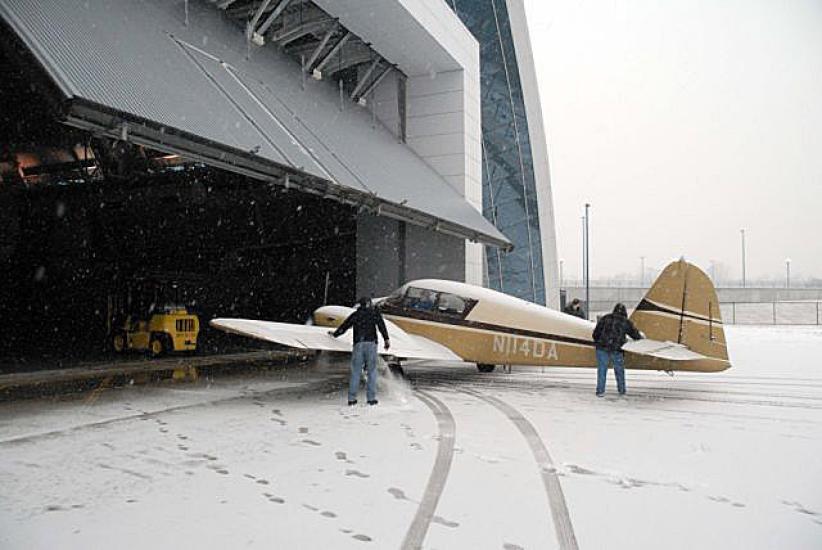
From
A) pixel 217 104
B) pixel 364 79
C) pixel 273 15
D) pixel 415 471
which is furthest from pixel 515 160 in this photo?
pixel 415 471

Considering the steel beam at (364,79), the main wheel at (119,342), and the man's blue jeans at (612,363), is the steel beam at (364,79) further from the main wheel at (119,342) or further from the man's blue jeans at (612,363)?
the man's blue jeans at (612,363)

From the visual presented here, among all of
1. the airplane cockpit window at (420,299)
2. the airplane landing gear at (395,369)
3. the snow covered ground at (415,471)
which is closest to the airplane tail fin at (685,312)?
the snow covered ground at (415,471)

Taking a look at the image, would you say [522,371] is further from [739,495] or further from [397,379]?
[739,495]

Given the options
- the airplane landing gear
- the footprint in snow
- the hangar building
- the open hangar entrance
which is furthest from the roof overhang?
the footprint in snow

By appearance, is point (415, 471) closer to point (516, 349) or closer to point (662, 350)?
point (662, 350)

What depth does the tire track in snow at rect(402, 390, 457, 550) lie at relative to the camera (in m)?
4.64

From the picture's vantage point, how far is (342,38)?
20469 millimetres

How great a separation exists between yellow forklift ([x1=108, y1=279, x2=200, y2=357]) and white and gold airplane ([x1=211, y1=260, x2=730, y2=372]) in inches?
274

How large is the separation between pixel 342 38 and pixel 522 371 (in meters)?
12.3

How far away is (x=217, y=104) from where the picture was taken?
505 inches

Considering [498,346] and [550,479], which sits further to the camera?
[498,346]

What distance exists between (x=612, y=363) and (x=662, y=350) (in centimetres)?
101

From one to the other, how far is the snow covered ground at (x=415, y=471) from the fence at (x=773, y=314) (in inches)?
1267

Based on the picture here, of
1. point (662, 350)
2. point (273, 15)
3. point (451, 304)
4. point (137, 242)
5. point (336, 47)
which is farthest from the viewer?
point (137, 242)
